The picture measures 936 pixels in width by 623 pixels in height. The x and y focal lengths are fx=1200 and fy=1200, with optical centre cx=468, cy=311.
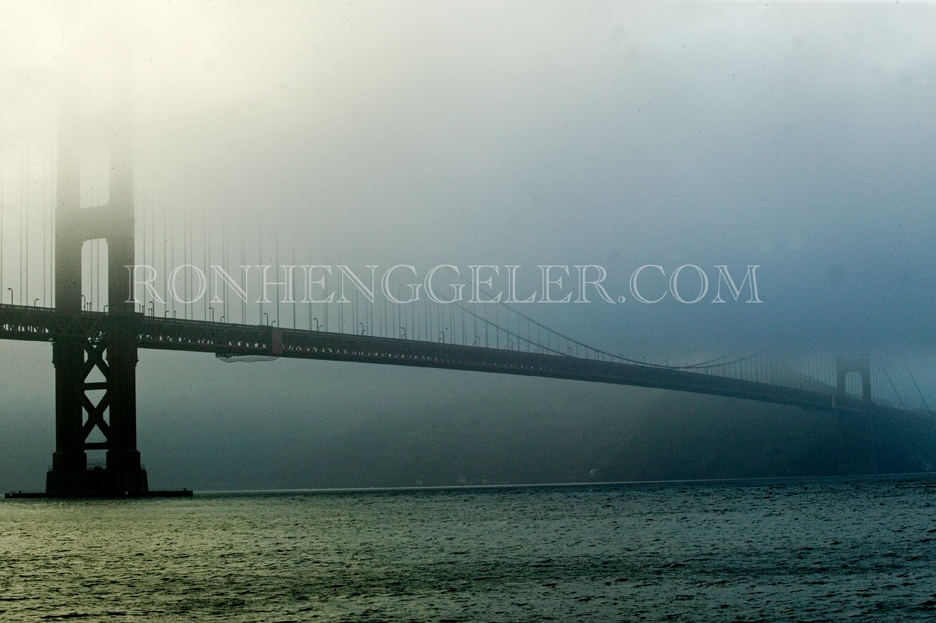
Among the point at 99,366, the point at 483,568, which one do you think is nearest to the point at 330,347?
the point at 99,366

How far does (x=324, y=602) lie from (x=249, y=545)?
853 cm

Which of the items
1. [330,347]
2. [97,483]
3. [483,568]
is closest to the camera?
[483,568]

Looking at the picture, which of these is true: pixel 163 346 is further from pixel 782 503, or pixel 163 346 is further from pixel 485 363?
pixel 782 503

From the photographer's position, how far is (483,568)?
1419 cm

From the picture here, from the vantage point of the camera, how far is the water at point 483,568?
10070mm

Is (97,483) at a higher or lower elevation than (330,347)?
lower

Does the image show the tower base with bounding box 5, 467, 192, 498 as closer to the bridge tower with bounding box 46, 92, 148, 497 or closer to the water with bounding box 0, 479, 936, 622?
the bridge tower with bounding box 46, 92, 148, 497

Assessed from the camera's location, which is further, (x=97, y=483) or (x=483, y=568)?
(x=97, y=483)

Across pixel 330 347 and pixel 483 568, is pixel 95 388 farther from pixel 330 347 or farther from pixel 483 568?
pixel 483 568

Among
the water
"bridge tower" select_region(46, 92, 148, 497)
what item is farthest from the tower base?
the water

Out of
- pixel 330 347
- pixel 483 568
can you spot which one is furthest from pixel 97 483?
pixel 483 568

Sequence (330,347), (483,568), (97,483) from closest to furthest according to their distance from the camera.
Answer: (483,568)
(97,483)
(330,347)

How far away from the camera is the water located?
33.0 feet

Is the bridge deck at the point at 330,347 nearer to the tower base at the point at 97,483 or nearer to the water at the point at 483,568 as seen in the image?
the tower base at the point at 97,483
